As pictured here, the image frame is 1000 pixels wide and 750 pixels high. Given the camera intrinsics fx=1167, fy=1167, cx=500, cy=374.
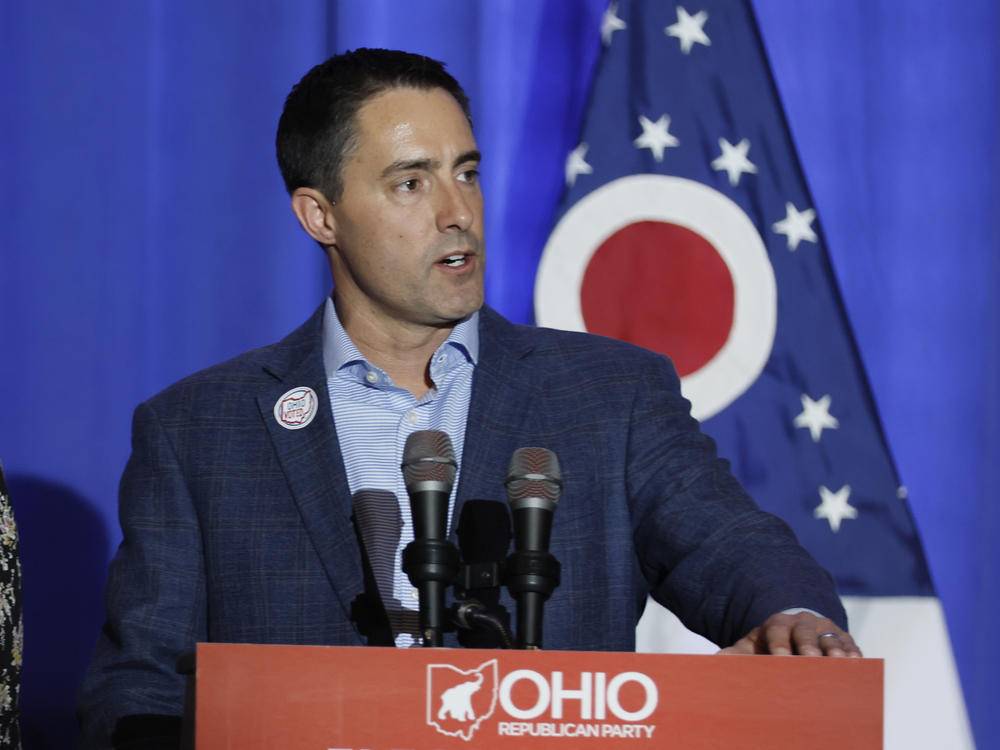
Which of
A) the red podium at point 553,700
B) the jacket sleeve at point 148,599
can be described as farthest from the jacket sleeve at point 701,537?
the jacket sleeve at point 148,599

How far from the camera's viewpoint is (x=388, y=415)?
1763mm

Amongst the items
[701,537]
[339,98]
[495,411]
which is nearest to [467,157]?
[339,98]

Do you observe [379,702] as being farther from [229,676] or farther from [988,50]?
[988,50]

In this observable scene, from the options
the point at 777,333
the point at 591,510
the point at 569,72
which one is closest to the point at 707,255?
the point at 777,333

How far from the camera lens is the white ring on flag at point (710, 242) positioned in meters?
2.62

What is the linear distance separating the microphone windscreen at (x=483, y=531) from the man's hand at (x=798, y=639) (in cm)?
46

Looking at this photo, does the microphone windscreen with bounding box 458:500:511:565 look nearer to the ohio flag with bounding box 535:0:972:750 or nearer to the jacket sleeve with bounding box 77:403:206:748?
the jacket sleeve with bounding box 77:403:206:748

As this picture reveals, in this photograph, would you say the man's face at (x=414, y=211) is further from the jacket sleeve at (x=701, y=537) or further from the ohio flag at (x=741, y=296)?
the ohio flag at (x=741, y=296)

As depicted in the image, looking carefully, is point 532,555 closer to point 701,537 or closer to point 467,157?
point 701,537

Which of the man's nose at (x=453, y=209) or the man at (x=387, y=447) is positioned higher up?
the man's nose at (x=453, y=209)

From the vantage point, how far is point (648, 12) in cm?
271

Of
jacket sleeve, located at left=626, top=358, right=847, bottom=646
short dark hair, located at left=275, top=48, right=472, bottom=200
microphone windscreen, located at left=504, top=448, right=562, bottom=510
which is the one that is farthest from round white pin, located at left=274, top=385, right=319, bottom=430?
microphone windscreen, located at left=504, top=448, right=562, bottom=510

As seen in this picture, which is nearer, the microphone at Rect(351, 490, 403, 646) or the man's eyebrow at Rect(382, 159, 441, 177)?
the microphone at Rect(351, 490, 403, 646)

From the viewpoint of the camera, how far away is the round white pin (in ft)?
5.65
